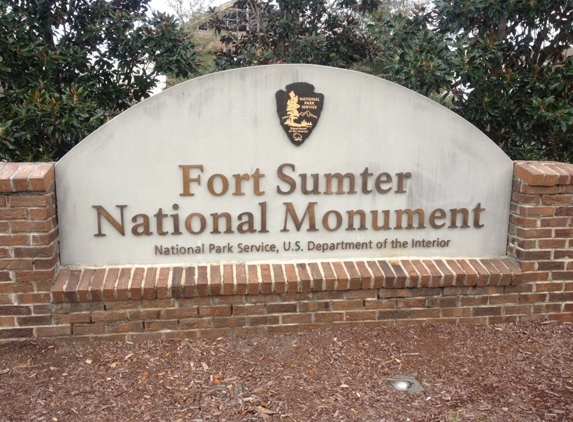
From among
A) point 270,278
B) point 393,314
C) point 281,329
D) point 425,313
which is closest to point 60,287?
point 270,278

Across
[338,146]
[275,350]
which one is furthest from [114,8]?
[275,350]

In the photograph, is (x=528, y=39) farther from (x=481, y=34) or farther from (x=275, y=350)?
(x=275, y=350)

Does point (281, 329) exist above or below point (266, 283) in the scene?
below

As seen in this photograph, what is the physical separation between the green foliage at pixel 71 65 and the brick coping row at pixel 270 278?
5.81ft

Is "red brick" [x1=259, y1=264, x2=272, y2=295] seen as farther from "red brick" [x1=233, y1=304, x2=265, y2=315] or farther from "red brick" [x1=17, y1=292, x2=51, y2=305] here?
"red brick" [x1=17, y1=292, x2=51, y2=305]

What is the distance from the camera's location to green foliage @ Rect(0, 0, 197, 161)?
4617 mm

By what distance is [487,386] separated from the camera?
3.04 metres

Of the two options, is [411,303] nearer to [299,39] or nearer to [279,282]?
[279,282]

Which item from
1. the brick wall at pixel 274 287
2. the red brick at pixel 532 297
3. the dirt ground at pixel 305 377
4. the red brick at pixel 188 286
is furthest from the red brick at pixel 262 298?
the red brick at pixel 532 297

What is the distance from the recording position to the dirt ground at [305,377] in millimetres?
2793

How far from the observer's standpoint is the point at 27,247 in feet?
10.7

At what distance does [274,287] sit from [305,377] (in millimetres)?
649

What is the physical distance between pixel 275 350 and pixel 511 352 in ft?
5.15

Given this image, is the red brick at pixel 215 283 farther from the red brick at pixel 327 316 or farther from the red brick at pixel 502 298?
the red brick at pixel 502 298
